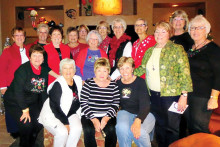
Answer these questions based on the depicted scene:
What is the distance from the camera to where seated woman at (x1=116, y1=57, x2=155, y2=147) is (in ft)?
7.21

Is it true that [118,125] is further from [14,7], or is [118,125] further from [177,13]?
[14,7]

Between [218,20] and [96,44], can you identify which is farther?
[218,20]

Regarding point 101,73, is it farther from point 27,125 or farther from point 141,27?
point 27,125

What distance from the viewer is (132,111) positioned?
238 cm

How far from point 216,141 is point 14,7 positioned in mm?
7891

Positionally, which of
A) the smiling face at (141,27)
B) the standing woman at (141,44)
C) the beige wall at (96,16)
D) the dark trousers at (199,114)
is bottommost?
the dark trousers at (199,114)

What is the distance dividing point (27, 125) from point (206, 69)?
217 cm

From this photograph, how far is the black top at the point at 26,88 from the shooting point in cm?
241

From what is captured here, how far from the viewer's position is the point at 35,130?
8.33ft

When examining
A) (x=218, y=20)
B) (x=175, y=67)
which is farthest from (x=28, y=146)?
A: (x=218, y=20)

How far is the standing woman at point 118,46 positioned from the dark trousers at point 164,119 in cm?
82

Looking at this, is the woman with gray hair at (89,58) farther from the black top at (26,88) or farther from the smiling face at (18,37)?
the smiling face at (18,37)

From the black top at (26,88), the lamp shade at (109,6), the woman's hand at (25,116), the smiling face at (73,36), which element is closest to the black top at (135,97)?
the black top at (26,88)

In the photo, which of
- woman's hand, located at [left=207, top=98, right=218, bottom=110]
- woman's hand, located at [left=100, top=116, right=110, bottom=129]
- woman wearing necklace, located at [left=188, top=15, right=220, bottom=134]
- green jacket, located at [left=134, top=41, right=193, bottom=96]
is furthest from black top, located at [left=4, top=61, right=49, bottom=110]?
woman's hand, located at [left=207, top=98, right=218, bottom=110]
